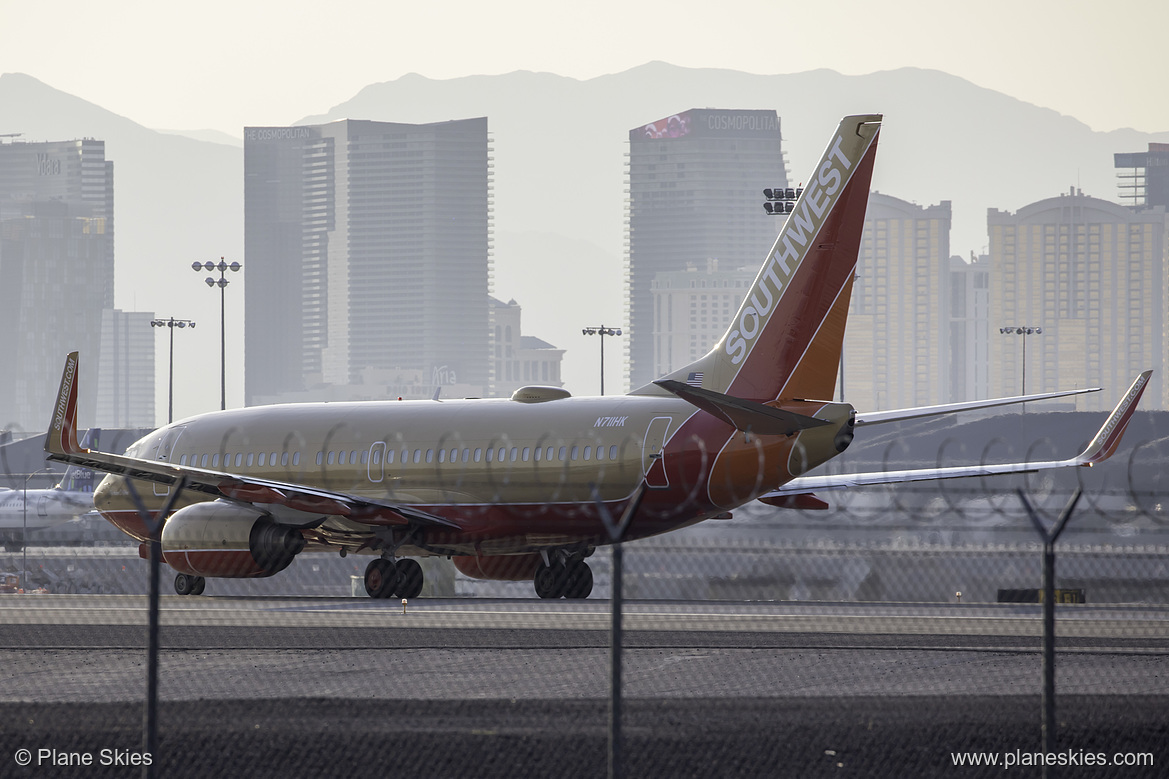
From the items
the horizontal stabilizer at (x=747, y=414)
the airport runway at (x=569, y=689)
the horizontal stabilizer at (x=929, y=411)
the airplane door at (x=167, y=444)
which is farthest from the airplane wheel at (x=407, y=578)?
the horizontal stabilizer at (x=929, y=411)

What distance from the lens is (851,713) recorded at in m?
14.0

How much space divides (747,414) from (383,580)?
27.8 ft

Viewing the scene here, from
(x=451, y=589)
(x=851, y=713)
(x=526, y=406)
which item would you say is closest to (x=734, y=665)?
(x=851, y=713)

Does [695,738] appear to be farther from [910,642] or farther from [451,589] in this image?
[451,589]

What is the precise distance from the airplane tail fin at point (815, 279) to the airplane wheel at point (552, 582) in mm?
5376

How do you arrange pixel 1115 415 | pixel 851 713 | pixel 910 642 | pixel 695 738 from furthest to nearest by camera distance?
pixel 1115 415
pixel 910 642
pixel 851 713
pixel 695 738

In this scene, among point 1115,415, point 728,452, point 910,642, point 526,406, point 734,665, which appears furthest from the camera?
point 1115,415

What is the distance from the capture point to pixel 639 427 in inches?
1021

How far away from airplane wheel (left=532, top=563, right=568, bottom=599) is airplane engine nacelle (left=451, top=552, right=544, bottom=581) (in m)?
0.32

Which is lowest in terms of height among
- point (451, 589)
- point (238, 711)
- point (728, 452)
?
point (451, 589)

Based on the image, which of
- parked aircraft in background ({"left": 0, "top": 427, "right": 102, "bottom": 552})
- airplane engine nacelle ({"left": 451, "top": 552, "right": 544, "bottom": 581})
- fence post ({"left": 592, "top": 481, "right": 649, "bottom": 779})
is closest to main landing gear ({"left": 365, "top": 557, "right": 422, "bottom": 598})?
airplane engine nacelle ({"left": 451, "top": 552, "right": 544, "bottom": 581})

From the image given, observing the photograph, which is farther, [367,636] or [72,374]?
[72,374]

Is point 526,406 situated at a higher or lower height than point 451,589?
higher

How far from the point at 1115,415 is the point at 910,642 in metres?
13.1
